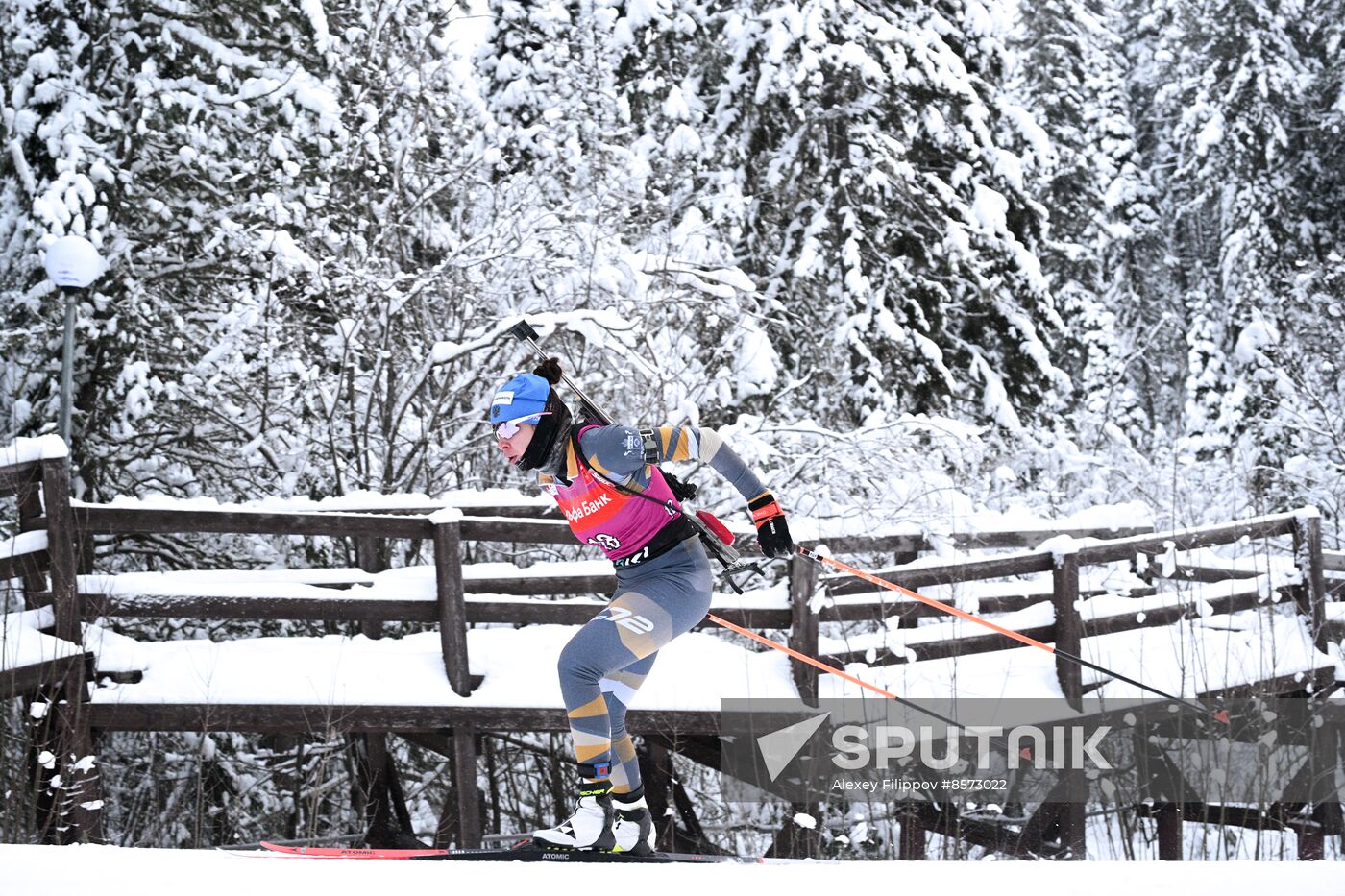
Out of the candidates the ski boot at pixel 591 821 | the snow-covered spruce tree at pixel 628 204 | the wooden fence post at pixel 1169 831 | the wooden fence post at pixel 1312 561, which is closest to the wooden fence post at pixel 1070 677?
the wooden fence post at pixel 1169 831

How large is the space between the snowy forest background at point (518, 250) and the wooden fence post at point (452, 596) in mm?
1593

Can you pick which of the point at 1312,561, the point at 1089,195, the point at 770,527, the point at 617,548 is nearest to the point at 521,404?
→ the point at 617,548

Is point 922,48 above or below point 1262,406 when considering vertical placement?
above

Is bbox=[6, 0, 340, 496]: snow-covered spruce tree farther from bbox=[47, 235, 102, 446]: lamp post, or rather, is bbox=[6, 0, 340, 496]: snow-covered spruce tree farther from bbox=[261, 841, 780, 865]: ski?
bbox=[261, 841, 780, 865]: ski

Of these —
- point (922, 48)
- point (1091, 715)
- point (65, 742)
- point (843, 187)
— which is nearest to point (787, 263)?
point (843, 187)

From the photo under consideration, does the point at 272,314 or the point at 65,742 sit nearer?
the point at 65,742

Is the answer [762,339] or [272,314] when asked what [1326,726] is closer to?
[762,339]

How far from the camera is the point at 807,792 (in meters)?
6.80

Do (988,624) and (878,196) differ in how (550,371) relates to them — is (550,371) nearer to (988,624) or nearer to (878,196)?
(988,624)

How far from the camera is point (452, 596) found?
6.79 metres

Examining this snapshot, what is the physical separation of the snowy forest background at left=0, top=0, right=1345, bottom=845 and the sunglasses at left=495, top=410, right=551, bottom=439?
13.2 ft

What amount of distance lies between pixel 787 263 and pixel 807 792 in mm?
8649

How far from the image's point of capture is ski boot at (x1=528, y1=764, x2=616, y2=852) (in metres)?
4.94

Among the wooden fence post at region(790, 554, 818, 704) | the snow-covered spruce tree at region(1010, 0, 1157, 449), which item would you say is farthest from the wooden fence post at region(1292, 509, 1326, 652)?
the snow-covered spruce tree at region(1010, 0, 1157, 449)
